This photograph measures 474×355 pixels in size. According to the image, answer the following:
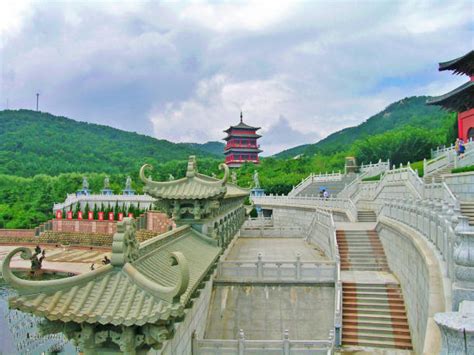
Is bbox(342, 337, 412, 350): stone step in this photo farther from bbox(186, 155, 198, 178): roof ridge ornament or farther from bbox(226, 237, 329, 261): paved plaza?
bbox(226, 237, 329, 261): paved plaza

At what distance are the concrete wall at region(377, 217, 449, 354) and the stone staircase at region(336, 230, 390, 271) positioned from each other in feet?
1.51

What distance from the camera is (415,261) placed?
1023 cm

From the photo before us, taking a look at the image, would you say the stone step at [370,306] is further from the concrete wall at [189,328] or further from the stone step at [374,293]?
the concrete wall at [189,328]

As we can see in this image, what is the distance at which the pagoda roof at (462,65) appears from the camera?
96.9ft

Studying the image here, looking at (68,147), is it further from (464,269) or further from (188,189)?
(464,269)

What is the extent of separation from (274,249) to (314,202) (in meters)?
12.6

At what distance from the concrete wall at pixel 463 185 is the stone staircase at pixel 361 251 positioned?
348cm

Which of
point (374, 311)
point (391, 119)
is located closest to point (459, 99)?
point (374, 311)

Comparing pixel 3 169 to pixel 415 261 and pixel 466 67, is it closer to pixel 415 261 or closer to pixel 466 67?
pixel 466 67

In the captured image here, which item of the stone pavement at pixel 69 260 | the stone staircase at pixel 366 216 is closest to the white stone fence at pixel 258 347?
the stone staircase at pixel 366 216

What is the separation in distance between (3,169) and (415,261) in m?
95.7

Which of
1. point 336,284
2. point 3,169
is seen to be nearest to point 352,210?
point 336,284

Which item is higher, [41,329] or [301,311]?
[41,329]

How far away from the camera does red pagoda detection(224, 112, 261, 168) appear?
89000 mm
